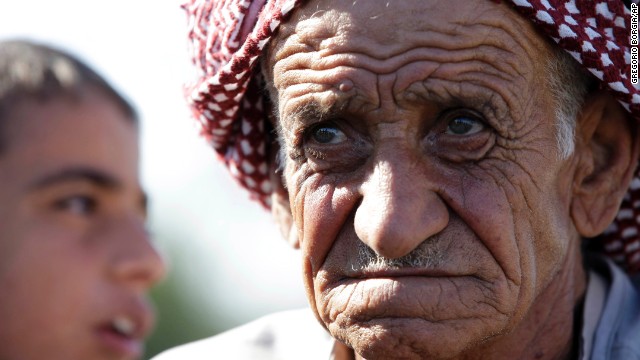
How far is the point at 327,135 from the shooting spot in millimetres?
4043

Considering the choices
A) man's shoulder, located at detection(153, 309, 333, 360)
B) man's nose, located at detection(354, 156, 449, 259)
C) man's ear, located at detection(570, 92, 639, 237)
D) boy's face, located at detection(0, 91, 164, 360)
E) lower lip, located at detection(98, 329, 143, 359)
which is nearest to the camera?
boy's face, located at detection(0, 91, 164, 360)

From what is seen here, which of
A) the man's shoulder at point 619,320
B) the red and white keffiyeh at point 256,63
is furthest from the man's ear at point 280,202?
the man's shoulder at point 619,320

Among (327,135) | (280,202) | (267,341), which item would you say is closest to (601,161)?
(327,135)

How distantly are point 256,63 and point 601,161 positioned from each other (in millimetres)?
1414

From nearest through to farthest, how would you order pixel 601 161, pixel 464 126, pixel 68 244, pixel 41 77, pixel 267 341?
pixel 68 244 → pixel 41 77 → pixel 464 126 → pixel 601 161 → pixel 267 341

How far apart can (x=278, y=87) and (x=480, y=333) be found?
1211 mm

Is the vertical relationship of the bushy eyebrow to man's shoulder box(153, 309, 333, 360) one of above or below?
above

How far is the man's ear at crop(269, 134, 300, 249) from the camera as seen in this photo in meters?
4.65

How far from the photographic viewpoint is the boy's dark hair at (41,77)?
10.3 feet

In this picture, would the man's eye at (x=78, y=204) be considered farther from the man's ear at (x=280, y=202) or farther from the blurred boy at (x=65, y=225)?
the man's ear at (x=280, y=202)

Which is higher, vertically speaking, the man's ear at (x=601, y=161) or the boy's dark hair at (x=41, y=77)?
the boy's dark hair at (x=41, y=77)

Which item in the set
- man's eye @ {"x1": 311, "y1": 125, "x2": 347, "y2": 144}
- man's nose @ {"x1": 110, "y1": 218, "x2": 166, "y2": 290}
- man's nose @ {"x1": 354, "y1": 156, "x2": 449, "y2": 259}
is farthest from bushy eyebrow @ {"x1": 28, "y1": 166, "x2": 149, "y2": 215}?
man's eye @ {"x1": 311, "y1": 125, "x2": 347, "y2": 144}

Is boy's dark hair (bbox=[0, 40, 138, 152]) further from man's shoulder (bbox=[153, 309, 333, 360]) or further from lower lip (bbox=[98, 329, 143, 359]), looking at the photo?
man's shoulder (bbox=[153, 309, 333, 360])

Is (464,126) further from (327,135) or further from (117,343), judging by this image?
(117,343)
